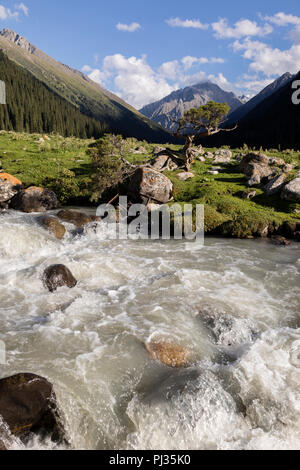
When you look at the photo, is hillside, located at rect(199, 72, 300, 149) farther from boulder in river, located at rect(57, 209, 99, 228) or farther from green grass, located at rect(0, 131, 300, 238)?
boulder in river, located at rect(57, 209, 99, 228)

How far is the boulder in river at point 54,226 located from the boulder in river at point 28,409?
39.4 ft

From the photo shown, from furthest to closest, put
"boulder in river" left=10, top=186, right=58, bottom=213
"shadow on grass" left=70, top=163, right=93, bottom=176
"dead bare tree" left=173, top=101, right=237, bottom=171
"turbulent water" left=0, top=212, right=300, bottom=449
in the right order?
"shadow on grass" left=70, top=163, right=93, bottom=176, "dead bare tree" left=173, top=101, right=237, bottom=171, "boulder in river" left=10, top=186, right=58, bottom=213, "turbulent water" left=0, top=212, right=300, bottom=449

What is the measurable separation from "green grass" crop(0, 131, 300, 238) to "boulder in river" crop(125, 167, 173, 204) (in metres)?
1.40

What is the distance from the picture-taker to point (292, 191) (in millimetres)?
21734

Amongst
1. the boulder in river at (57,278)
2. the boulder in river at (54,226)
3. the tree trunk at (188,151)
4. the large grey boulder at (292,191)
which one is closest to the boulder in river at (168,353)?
the boulder in river at (57,278)

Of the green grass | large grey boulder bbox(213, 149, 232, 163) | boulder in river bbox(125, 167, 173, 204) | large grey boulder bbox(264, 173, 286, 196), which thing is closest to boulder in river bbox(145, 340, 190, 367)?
the green grass

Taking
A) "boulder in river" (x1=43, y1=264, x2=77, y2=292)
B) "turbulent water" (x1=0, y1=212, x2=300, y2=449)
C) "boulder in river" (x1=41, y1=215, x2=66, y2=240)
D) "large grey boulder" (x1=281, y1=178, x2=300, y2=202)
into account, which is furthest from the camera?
"large grey boulder" (x1=281, y1=178, x2=300, y2=202)

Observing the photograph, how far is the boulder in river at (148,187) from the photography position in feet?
71.7

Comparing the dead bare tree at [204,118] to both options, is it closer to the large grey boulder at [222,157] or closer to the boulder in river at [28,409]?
the large grey boulder at [222,157]

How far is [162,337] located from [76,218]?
1317 cm

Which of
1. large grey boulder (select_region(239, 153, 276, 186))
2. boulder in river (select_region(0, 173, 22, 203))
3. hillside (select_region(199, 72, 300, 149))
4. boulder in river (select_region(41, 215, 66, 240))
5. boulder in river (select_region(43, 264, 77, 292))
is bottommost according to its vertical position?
boulder in river (select_region(43, 264, 77, 292))

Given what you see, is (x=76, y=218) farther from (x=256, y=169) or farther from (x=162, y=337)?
(x=256, y=169)

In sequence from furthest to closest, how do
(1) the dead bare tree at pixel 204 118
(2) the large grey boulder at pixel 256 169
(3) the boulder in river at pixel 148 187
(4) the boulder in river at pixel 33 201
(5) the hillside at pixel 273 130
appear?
(5) the hillside at pixel 273 130 < (1) the dead bare tree at pixel 204 118 < (2) the large grey boulder at pixel 256 169 < (3) the boulder in river at pixel 148 187 < (4) the boulder in river at pixel 33 201

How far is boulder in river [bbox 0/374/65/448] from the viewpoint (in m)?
5.17
